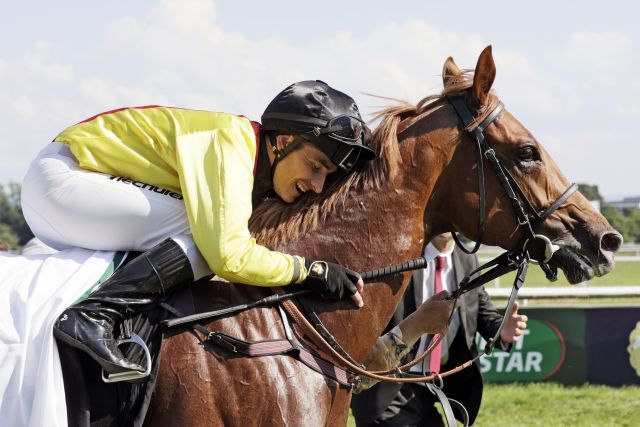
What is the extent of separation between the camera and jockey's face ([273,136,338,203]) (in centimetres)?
307

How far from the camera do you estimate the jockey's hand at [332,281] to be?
2930mm

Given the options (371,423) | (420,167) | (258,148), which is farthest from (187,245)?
(371,423)

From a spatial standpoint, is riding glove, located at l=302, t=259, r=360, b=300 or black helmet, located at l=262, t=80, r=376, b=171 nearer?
riding glove, located at l=302, t=259, r=360, b=300

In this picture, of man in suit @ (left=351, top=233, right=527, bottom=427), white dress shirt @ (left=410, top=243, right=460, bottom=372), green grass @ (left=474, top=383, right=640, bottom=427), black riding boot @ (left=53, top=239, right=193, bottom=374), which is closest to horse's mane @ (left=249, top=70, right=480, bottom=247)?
black riding boot @ (left=53, top=239, right=193, bottom=374)

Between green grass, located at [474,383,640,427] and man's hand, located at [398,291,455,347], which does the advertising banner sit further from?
man's hand, located at [398,291,455,347]

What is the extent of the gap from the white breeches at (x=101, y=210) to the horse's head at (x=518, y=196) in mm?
1042

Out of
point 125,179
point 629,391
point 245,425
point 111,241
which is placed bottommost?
point 629,391

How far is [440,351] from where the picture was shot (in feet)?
15.9

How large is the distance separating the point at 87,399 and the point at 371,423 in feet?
8.16

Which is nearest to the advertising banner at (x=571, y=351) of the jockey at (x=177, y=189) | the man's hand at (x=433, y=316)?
the man's hand at (x=433, y=316)

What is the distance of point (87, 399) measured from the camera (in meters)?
2.63

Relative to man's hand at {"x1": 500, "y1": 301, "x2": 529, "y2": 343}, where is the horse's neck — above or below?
above

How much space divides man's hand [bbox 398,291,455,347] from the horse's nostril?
76 cm

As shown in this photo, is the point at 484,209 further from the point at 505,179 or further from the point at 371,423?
the point at 371,423
